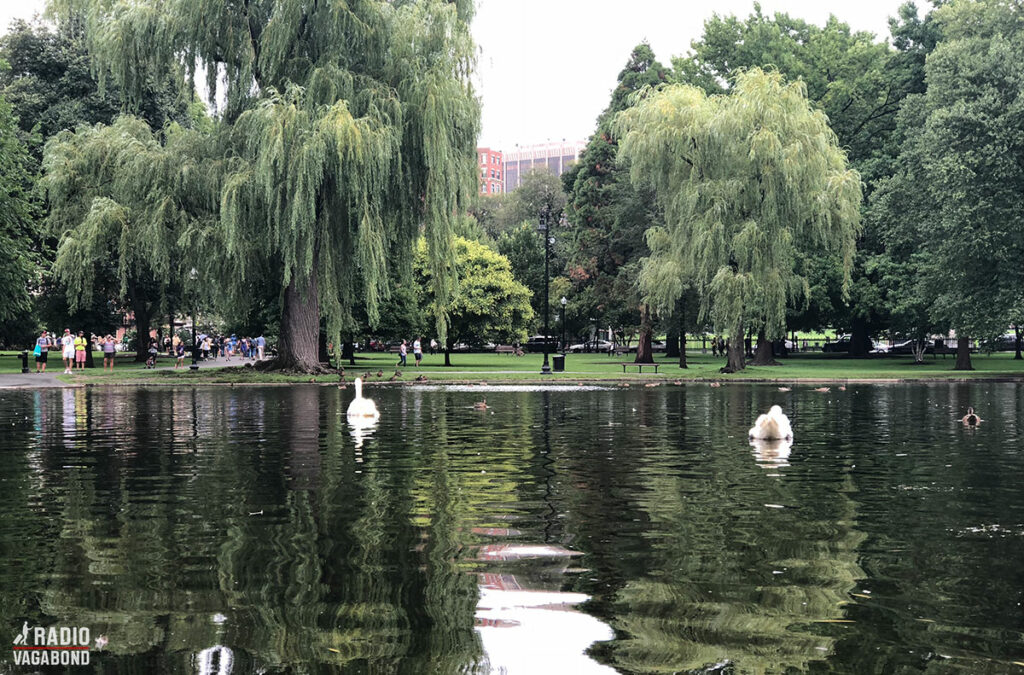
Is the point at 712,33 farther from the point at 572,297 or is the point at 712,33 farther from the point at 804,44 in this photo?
the point at 572,297

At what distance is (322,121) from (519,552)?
28.1 m

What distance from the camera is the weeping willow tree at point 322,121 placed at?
34.8m

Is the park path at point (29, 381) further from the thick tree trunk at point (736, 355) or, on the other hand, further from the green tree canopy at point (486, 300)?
the green tree canopy at point (486, 300)

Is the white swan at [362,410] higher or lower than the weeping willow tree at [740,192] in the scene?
lower

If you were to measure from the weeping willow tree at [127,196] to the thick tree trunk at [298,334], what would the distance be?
401cm

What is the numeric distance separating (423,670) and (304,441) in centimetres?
1285

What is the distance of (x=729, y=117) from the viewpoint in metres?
43.7

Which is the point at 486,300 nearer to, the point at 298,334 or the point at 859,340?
the point at 298,334

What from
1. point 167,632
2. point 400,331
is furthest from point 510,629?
point 400,331

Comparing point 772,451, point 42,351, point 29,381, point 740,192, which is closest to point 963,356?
point 740,192

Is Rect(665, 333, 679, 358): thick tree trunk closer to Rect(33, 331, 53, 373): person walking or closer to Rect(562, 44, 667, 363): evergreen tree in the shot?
Rect(562, 44, 667, 363): evergreen tree

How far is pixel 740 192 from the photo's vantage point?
43.4 m

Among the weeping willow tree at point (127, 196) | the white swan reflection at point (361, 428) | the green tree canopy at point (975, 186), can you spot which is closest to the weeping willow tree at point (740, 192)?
the green tree canopy at point (975, 186)

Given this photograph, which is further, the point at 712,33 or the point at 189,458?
the point at 712,33
